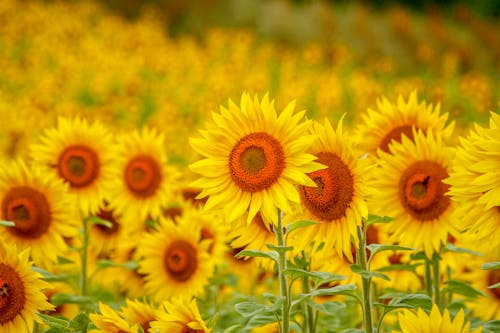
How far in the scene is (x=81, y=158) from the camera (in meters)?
4.01

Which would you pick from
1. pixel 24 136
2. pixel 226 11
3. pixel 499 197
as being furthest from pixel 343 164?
pixel 226 11

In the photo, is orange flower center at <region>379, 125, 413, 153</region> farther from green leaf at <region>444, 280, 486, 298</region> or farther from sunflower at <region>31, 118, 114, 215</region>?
sunflower at <region>31, 118, 114, 215</region>

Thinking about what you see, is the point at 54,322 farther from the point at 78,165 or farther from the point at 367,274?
the point at 78,165

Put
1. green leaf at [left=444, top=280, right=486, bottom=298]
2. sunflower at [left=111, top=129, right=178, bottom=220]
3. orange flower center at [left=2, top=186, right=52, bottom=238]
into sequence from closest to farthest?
green leaf at [left=444, top=280, right=486, bottom=298] → orange flower center at [left=2, top=186, right=52, bottom=238] → sunflower at [left=111, top=129, right=178, bottom=220]

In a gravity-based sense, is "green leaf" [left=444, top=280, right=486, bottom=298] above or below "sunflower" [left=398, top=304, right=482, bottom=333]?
above

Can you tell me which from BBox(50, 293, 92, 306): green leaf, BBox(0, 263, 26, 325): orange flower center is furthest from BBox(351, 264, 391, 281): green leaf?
BBox(50, 293, 92, 306): green leaf

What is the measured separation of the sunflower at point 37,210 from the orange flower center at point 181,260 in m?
0.55

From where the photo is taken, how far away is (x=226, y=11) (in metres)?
17.3

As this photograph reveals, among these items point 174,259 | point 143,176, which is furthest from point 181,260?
point 143,176

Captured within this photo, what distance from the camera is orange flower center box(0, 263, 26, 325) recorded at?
2.54m

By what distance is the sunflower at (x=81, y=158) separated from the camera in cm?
397

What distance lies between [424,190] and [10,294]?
1.45 meters

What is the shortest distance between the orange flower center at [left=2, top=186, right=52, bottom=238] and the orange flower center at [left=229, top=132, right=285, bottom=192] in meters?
1.17

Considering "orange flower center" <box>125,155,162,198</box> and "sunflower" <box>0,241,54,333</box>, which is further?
"orange flower center" <box>125,155,162,198</box>
